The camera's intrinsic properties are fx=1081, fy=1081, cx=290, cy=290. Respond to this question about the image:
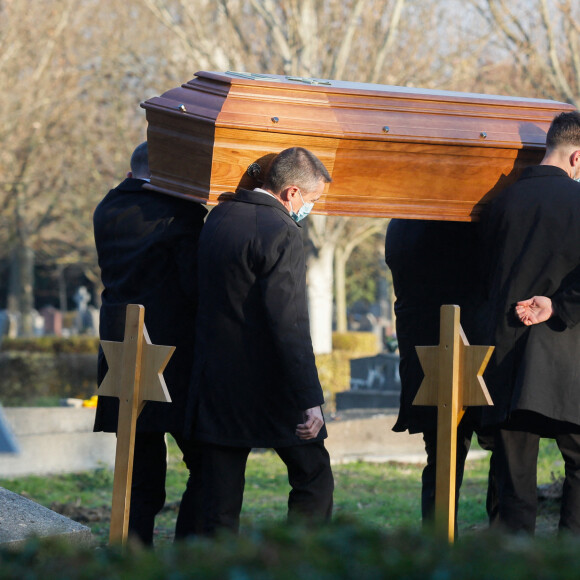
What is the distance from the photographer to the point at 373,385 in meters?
13.5

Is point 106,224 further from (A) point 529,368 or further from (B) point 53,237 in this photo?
(B) point 53,237

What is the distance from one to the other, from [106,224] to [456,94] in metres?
1.79

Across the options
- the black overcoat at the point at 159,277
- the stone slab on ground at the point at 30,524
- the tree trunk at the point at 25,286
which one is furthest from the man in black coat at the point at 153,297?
the tree trunk at the point at 25,286

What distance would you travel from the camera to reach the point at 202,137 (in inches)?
185

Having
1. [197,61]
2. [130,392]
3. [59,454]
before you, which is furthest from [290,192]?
[197,61]

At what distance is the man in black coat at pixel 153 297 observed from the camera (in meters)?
4.84

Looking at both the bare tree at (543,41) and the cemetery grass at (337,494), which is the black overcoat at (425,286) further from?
the bare tree at (543,41)

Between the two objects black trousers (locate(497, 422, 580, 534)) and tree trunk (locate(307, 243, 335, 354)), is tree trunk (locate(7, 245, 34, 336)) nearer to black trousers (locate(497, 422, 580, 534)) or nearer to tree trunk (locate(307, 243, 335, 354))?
tree trunk (locate(307, 243, 335, 354))

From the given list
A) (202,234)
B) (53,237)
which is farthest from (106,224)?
(53,237)

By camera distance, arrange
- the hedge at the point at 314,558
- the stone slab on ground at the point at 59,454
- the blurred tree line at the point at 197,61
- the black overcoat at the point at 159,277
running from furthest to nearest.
A: the blurred tree line at the point at 197,61 < the stone slab on ground at the point at 59,454 < the black overcoat at the point at 159,277 < the hedge at the point at 314,558

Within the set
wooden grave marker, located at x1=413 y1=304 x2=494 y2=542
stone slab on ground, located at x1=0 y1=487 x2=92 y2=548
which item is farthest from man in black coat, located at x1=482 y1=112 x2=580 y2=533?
stone slab on ground, located at x1=0 y1=487 x2=92 y2=548

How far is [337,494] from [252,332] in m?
4.00

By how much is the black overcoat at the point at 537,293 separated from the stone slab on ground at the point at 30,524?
6.00 ft

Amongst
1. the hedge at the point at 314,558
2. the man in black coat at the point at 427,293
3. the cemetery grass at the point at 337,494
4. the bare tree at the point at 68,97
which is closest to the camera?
the hedge at the point at 314,558
